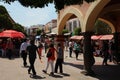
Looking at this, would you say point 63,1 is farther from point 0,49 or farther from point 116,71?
point 0,49

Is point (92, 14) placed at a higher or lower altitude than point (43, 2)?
higher

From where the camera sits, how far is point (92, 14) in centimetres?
1675

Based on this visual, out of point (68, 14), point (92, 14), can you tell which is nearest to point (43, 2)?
point (92, 14)

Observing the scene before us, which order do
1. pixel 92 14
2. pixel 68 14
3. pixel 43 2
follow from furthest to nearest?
pixel 68 14 < pixel 92 14 < pixel 43 2

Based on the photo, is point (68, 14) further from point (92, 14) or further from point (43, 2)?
point (43, 2)

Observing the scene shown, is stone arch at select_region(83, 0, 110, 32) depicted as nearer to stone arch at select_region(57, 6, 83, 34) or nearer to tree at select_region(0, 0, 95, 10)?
stone arch at select_region(57, 6, 83, 34)

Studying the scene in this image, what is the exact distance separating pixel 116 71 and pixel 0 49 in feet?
41.6

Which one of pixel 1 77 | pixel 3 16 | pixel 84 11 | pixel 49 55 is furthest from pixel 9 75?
pixel 3 16

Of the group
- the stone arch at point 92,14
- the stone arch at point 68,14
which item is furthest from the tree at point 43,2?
the stone arch at point 68,14

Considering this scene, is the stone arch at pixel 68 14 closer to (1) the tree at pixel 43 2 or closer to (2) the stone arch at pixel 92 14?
(2) the stone arch at pixel 92 14

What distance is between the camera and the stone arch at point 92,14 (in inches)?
630

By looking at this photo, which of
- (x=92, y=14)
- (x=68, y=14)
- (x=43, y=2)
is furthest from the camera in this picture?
(x=68, y=14)

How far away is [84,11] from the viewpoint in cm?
1762

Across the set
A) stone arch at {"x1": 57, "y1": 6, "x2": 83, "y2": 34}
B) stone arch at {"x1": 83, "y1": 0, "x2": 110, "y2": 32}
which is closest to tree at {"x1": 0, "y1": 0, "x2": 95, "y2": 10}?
stone arch at {"x1": 83, "y1": 0, "x2": 110, "y2": 32}
